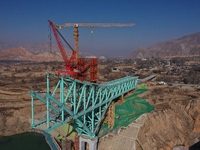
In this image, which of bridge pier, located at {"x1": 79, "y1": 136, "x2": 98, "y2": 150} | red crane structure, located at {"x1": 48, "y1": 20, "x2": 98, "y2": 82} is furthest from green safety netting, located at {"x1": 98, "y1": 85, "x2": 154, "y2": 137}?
red crane structure, located at {"x1": 48, "y1": 20, "x2": 98, "y2": 82}

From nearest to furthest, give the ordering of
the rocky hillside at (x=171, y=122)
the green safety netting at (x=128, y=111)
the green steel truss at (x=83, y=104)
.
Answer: the green steel truss at (x=83, y=104)
the rocky hillside at (x=171, y=122)
the green safety netting at (x=128, y=111)

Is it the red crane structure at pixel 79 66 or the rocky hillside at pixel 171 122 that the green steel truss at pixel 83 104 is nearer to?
the red crane structure at pixel 79 66

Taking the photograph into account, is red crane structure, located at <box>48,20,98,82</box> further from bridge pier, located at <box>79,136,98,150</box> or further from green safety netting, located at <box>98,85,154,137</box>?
bridge pier, located at <box>79,136,98,150</box>

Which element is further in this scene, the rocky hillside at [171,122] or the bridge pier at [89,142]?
the rocky hillside at [171,122]

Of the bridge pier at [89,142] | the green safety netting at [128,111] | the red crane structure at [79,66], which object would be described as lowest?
the bridge pier at [89,142]

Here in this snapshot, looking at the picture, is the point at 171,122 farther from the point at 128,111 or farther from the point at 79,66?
the point at 79,66

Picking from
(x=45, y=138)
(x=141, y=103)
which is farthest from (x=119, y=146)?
(x=45, y=138)

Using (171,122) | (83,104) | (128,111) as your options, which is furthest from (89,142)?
(171,122)

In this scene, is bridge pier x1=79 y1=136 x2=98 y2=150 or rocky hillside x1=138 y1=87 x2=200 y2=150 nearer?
bridge pier x1=79 y1=136 x2=98 y2=150

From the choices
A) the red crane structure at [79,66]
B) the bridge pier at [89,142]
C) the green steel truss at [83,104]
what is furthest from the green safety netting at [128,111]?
the red crane structure at [79,66]
